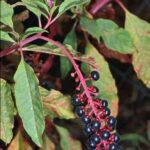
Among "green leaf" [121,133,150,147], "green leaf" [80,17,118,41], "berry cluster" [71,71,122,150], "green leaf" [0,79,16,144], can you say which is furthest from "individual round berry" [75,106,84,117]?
"green leaf" [121,133,150,147]

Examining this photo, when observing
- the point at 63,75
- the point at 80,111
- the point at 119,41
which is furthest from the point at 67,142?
the point at 80,111

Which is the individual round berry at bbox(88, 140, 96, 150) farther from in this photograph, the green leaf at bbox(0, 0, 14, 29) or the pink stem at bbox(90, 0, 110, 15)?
the pink stem at bbox(90, 0, 110, 15)

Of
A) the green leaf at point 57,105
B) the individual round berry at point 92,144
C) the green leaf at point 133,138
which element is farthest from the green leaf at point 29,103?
the green leaf at point 133,138

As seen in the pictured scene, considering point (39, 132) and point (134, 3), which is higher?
point (39, 132)

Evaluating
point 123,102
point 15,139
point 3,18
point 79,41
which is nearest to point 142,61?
point 79,41

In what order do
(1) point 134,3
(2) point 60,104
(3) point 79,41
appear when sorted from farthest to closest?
(1) point 134,3, (3) point 79,41, (2) point 60,104

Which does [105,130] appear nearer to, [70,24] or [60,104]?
[60,104]

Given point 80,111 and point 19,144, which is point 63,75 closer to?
point 19,144
